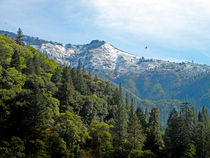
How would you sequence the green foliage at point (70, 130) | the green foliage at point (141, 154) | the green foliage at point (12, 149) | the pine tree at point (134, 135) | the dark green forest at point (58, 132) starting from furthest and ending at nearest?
the pine tree at point (134, 135)
the green foliage at point (141, 154)
the green foliage at point (70, 130)
the dark green forest at point (58, 132)
the green foliage at point (12, 149)

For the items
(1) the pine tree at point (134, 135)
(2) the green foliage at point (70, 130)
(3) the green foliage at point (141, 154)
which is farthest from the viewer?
(1) the pine tree at point (134, 135)

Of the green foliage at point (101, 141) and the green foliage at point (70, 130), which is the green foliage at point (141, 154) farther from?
the green foliage at point (70, 130)

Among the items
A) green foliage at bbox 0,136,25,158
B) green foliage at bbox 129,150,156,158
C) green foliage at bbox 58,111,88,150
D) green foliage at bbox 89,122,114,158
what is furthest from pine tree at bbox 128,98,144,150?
green foliage at bbox 0,136,25,158

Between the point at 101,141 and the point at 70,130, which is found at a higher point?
the point at 70,130

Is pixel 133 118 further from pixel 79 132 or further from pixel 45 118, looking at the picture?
pixel 45 118

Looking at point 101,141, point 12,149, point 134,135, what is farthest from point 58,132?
point 134,135

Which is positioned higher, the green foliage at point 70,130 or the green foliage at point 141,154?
the green foliage at point 70,130

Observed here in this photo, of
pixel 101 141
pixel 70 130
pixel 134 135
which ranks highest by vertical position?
pixel 70 130

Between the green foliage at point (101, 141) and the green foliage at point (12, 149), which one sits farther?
the green foliage at point (101, 141)

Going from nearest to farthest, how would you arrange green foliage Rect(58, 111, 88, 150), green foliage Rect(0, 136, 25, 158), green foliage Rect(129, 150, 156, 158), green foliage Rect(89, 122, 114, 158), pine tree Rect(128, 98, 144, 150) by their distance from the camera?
green foliage Rect(0, 136, 25, 158) → green foliage Rect(58, 111, 88, 150) → green foliage Rect(129, 150, 156, 158) → green foliage Rect(89, 122, 114, 158) → pine tree Rect(128, 98, 144, 150)

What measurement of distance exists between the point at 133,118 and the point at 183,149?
1784 centimetres

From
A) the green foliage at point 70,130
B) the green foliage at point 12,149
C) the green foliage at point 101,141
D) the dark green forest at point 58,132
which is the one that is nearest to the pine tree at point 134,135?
the dark green forest at point 58,132

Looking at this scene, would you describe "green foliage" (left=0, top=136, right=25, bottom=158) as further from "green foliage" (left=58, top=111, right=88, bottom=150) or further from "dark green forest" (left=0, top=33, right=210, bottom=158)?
"green foliage" (left=58, top=111, right=88, bottom=150)

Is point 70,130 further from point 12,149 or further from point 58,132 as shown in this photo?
point 12,149
